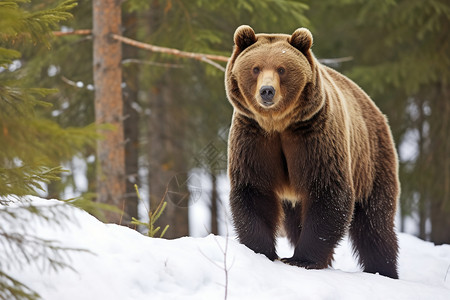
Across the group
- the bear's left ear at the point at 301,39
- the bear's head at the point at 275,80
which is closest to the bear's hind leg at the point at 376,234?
the bear's head at the point at 275,80

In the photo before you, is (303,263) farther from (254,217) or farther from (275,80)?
(275,80)

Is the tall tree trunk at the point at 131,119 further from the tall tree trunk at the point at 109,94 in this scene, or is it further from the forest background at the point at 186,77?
the tall tree trunk at the point at 109,94

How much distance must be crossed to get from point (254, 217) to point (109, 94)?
11.3 feet

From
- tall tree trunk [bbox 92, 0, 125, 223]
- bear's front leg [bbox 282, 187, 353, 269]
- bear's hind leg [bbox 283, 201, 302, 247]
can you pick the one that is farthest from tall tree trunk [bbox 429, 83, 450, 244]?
bear's front leg [bbox 282, 187, 353, 269]

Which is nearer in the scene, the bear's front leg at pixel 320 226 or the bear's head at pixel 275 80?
the bear's head at pixel 275 80

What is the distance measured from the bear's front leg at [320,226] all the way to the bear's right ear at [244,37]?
1278 mm

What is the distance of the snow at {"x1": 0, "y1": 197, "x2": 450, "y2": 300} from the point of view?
3547mm

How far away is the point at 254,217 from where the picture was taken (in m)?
5.01

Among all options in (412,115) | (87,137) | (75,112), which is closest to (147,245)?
(87,137)

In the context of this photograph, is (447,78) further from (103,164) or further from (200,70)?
(103,164)

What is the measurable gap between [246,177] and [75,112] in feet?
20.9

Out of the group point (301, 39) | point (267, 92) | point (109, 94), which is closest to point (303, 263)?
point (267, 92)

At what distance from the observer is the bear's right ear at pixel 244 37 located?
4941 millimetres

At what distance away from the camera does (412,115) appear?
14344 millimetres
